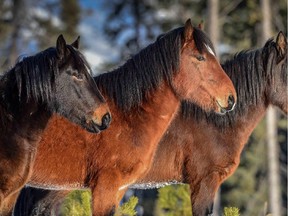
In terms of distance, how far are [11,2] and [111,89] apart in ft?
40.2

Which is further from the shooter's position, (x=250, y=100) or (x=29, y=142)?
(x=250, y=100)

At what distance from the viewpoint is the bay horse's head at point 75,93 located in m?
5.34

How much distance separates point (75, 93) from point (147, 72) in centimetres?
137

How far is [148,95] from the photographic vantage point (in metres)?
6.57

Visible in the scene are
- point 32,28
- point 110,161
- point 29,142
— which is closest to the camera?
point 29,142

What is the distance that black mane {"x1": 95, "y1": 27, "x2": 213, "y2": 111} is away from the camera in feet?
21.5

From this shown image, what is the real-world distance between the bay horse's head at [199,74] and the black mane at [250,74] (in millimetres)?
1282

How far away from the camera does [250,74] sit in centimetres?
801

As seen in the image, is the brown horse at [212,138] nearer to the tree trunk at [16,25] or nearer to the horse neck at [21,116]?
the horse neck at [21,116]

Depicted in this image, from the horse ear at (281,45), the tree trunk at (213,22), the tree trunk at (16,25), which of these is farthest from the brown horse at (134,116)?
the tree trunk at (16,25)

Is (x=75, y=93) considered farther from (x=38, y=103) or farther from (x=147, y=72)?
(x=147, y=72)

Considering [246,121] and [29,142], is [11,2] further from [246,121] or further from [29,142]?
[29,142]

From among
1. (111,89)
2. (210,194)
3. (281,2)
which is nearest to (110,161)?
(111,89)

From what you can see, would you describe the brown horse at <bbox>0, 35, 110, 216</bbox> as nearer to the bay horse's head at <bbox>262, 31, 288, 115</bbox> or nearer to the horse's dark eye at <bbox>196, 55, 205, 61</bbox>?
the horse's dark eye at <bbox>196, 55, 205, 61</bbox>
